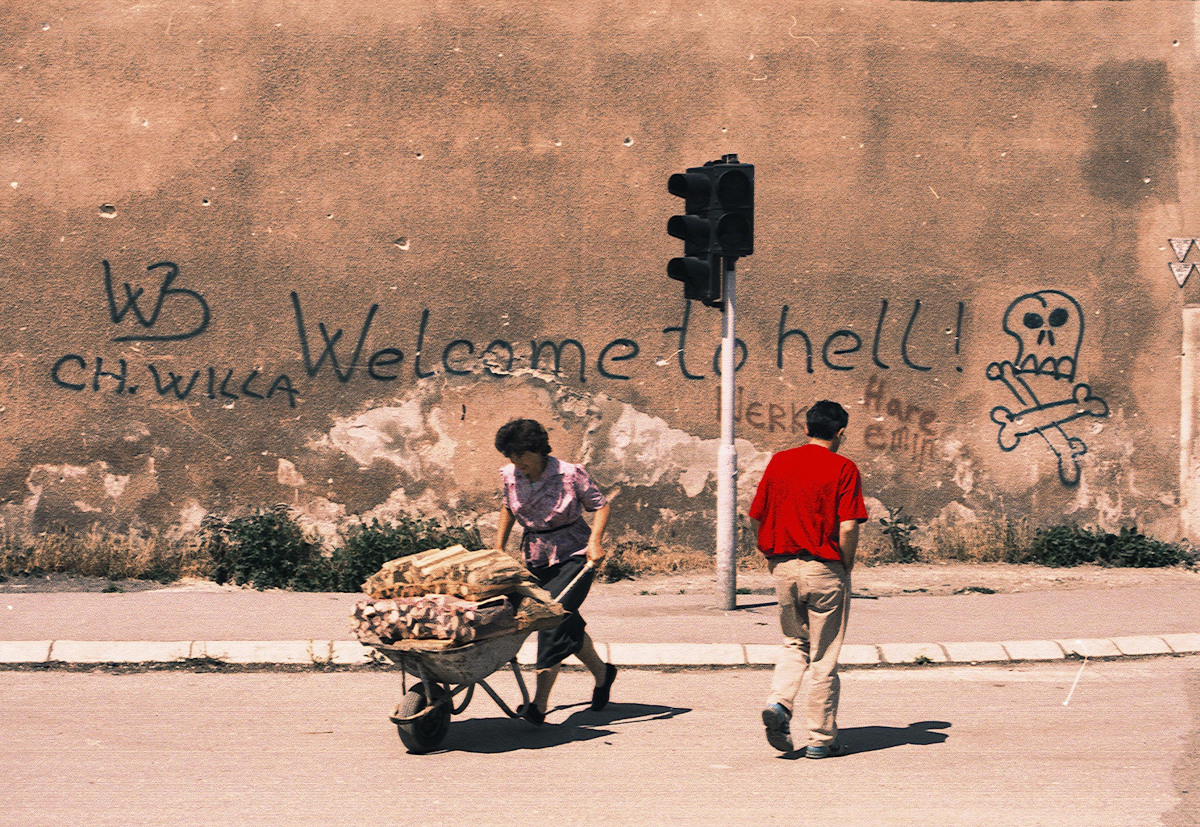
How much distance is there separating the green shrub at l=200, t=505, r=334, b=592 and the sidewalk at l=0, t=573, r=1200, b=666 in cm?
30

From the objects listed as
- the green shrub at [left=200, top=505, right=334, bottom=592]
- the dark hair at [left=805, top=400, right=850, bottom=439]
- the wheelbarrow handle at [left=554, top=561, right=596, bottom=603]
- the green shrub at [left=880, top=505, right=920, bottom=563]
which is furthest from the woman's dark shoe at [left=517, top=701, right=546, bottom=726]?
the green shrub at [left=880, top=505, right=920, bottom=563]

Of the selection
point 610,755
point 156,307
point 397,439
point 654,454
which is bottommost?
point 610,755

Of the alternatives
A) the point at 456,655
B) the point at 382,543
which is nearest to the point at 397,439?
the point at 382,543

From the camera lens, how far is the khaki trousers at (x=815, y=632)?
593cm

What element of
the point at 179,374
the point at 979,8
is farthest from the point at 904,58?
the point at 179,374

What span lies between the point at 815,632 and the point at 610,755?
1.10m

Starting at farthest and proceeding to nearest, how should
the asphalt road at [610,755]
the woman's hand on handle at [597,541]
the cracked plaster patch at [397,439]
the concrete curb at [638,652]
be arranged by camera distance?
the cracked plaster patch at [397,439] < the concrete curb at [638,652] < the woman's hand on handle at [597,541] < the asphalt road at [610,755]

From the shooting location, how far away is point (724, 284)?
9547 millimetres

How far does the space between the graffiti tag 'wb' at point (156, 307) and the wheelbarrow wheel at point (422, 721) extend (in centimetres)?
589

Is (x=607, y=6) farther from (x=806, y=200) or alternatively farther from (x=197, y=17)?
(x=197, y=17)

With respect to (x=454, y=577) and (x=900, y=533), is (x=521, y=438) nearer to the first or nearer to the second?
(x=454, y=577)

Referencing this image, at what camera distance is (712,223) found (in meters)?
9.38

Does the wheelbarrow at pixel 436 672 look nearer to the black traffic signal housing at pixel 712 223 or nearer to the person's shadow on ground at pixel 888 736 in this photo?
the person's shadow on ground at pixel 888 736

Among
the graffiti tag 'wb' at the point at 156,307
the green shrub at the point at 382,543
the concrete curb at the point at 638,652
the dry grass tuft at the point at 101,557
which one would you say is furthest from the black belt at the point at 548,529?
the graffiti tag 'wb' at the point at 156,307
